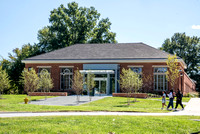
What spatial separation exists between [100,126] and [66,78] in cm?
2991

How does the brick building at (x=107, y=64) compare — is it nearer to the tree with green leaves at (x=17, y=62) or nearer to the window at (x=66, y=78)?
the window at (x=66, y=78)

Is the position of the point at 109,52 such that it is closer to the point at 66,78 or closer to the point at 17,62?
the point at 66,78

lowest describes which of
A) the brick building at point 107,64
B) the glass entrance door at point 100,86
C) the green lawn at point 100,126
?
the green lawn at point 100,126

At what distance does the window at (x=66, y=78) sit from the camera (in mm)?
42281

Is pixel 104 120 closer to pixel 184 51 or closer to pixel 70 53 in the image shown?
pixel 70 53

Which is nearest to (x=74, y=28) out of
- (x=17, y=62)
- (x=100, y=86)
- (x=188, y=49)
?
(x=17, y=62)

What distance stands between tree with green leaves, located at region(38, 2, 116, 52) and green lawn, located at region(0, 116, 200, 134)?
Answer: 4604 cm

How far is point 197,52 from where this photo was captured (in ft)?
259

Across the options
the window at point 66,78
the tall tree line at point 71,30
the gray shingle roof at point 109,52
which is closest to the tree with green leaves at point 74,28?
the tall tree line at point 71,30

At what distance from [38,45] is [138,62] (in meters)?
29.9

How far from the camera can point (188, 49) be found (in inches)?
3113

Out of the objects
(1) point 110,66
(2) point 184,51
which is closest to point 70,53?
(1) point 110,66

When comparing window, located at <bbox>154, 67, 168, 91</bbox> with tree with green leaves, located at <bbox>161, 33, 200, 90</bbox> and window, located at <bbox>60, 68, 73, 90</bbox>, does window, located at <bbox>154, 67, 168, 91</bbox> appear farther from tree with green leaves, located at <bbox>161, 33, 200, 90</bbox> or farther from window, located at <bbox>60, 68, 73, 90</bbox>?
tree with green leaves, located at <bbox>161, 33, 200, 90</bbox>

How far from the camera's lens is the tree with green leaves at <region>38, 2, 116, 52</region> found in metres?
60.5
